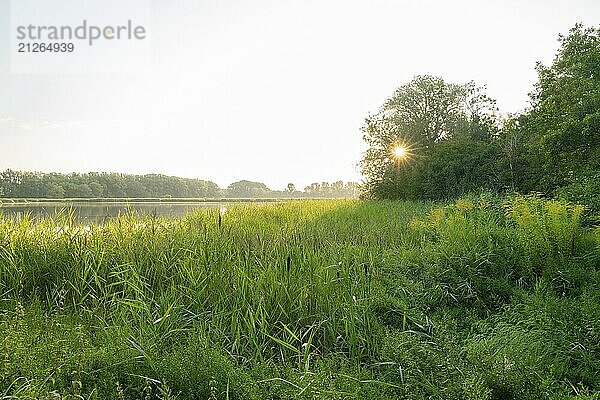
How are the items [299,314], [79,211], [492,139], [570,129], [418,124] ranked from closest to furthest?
[299,314] < [79,211] < [570,129] < [492,139] < [418,124]

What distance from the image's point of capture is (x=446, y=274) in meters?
3.59

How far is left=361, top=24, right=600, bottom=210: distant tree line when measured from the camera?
9039 mm

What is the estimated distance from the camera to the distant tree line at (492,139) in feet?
29.7

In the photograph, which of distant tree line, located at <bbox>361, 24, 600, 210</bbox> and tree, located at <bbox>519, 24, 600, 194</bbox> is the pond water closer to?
distant tree line, located at <bbox>361, 24, 600, 210</bbox>

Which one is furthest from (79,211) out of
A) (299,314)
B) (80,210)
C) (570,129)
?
(570,129)

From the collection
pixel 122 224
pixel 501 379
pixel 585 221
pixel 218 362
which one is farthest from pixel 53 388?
pixel 585 221

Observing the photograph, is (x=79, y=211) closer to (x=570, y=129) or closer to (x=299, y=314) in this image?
(x=299, y=314)

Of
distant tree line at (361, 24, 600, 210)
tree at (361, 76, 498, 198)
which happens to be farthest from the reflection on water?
tree at (361, 76, 498, 198)

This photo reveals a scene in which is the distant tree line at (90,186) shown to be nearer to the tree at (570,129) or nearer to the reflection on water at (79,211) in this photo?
the reflection on water at (79,211)

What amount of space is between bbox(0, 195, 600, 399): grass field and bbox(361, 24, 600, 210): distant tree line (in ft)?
9.97

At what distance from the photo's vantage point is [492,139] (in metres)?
15.2

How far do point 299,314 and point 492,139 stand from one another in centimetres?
1434

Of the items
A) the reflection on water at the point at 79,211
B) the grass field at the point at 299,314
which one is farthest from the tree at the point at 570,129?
the reflection on water at the point at 79,211

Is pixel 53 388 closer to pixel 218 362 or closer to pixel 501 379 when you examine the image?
pixel 218 362
